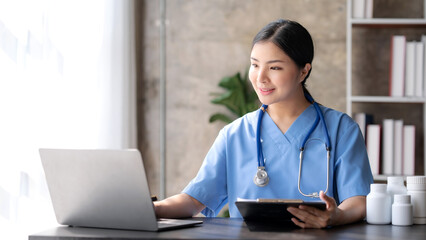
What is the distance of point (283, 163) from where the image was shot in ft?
6.30

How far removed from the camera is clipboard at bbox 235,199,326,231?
1407mm

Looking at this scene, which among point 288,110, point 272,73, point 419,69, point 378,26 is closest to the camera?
point 272,73

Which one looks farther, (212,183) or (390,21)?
(390,21)

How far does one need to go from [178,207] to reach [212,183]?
209 millimetres

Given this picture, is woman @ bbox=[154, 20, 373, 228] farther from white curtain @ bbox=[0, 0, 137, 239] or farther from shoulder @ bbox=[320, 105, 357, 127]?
white curtain @ bbox=[0, 0, 137, 239]

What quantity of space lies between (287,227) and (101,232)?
1.49ft

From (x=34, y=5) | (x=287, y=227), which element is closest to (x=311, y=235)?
(x=287, y=227)

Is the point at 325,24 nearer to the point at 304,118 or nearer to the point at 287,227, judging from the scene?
the point at 304,118

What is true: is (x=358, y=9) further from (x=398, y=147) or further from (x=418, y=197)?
(x=418, y=197)

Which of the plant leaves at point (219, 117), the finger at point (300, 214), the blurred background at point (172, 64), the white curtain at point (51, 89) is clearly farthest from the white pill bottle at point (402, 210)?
the plant leaves at point (219, 117)

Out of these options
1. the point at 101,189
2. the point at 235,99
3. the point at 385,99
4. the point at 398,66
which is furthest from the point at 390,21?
the point at 101,189

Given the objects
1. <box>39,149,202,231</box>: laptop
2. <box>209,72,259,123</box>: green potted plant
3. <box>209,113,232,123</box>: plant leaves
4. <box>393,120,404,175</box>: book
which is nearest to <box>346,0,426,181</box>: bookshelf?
<box>393,120,404,175</box>: book

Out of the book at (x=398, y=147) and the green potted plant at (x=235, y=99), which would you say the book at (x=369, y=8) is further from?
the green potted plant at (x=235, y=99)

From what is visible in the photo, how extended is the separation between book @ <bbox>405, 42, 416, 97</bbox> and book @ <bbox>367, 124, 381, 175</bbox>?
265mm
